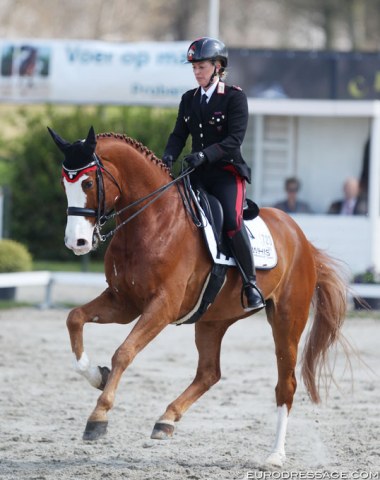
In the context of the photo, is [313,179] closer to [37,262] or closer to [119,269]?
[37,262]

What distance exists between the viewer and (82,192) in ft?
21.0

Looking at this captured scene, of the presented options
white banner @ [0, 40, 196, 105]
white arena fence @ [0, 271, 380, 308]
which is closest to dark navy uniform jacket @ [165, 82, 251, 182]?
white arena fence @ [0, 271, 380, 308]

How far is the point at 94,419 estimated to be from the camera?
6242 mm

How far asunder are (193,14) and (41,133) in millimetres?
20823

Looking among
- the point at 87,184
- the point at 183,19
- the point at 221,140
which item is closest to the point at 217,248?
the point at 221,140

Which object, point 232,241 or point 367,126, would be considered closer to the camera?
point 232,241

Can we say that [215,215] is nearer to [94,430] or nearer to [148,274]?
[148,274]

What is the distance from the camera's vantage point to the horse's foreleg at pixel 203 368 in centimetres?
706

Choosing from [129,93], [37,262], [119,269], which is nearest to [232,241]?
[119,269]

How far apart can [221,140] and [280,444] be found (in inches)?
85.6

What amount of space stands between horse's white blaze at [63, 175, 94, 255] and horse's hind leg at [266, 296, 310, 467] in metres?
1.90

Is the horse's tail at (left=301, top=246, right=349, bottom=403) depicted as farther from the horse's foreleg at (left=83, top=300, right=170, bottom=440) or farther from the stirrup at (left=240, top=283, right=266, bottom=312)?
the horse's foreleg at (left=83, top=300, right=170, bottom=440)

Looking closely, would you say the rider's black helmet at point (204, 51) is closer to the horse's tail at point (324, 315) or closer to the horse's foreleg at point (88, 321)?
the horse's foreleg at point (88, 321)

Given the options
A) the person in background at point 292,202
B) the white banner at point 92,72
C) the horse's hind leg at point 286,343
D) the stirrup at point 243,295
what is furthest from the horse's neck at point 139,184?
the person in background at point 292,202
